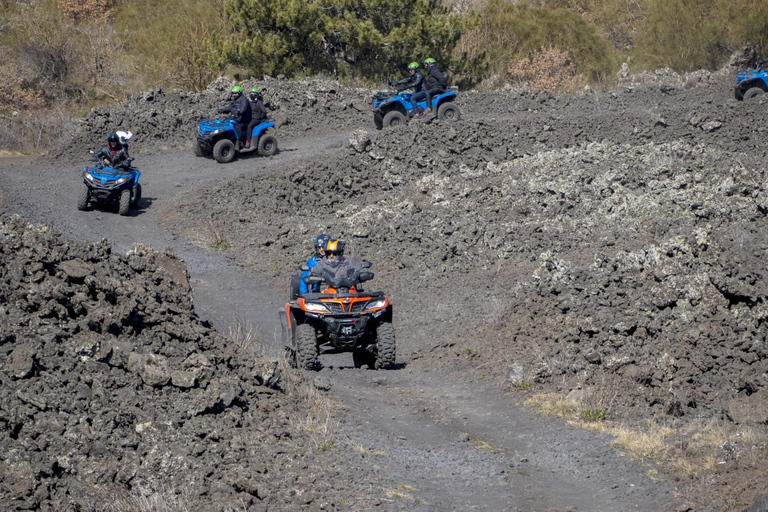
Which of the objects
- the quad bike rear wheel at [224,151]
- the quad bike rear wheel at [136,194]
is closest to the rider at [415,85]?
the quad bike rear wheel at [224,151]

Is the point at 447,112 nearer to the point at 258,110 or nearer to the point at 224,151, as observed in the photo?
the point at 258,110

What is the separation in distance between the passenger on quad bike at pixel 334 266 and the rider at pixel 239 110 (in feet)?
40.2

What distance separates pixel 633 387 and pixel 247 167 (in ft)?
52.3

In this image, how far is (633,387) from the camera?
9.45 meters

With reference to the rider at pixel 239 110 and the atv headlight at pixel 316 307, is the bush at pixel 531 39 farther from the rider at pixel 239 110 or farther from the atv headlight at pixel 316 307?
the atv headlight at pixel 316 307

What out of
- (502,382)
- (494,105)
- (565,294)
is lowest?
(502,382)

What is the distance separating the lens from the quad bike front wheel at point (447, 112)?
985 inches

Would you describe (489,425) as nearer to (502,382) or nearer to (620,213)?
(502,382)

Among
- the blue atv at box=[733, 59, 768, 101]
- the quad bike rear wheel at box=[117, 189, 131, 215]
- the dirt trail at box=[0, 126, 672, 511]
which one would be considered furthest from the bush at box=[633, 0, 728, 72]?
the dirt trail at box=[0, 126, 672, 511]

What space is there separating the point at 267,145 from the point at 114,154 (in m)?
5.85

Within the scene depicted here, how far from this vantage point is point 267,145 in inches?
964

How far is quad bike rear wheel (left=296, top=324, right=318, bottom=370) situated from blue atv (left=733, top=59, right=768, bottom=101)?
1892 cm

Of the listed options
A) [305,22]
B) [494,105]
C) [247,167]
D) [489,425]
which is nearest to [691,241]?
[489,425]

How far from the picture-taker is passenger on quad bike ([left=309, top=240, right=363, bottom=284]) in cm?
1118
